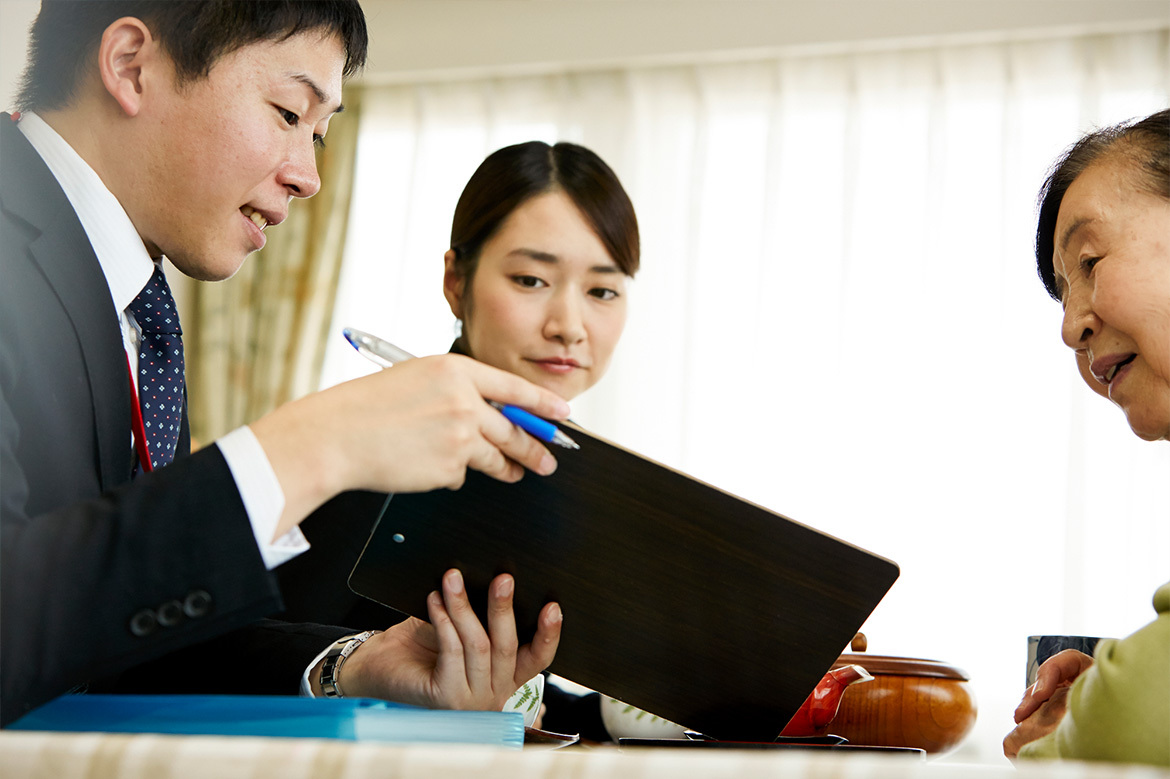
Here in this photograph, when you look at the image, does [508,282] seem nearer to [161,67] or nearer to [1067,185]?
[161,67]

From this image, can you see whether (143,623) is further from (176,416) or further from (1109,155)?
(1109,155)

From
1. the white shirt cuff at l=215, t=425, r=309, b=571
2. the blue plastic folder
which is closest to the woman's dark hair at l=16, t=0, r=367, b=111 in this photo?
the white shirt cuff at l=215, t=425, r=309, b=571

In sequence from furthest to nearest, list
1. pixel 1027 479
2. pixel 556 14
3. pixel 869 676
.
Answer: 1. pixel 556 14
2. pixel 1027 479
3. pixel 869 676

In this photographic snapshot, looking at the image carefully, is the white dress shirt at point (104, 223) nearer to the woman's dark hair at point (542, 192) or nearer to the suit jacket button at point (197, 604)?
the suit jacket button at point (197, 604)

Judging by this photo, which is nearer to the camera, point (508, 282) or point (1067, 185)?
point (1067, 185)

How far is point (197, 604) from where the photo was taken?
0.61 meters

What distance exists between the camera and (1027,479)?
3.37 meters

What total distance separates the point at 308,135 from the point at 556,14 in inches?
110

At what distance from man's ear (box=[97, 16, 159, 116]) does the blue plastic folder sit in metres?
0.67

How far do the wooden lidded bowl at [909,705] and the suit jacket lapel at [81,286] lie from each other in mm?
753

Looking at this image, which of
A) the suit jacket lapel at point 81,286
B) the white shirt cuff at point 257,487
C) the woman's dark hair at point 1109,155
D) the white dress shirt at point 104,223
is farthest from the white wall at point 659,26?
the white shirt cuff at point 257,487

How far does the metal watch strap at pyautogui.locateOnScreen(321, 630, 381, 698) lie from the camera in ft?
3.30

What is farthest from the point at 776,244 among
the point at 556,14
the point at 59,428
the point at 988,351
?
the point at 59,428

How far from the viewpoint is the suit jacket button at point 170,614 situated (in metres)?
0.60
